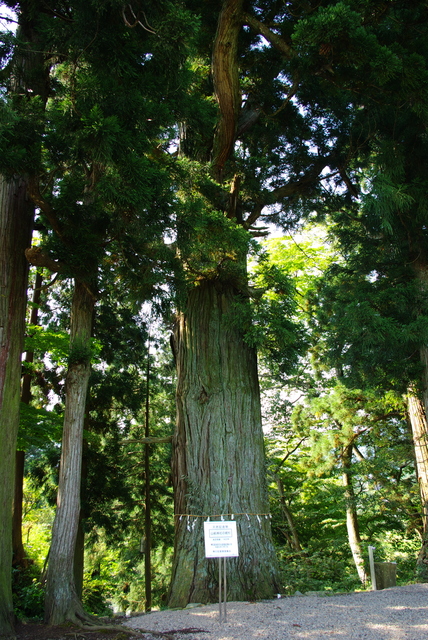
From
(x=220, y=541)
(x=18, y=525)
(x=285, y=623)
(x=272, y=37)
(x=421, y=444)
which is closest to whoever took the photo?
(x=285, y=623)

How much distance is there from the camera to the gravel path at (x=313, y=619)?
404 cm

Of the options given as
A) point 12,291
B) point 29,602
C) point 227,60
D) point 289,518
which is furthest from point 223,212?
point 289,518

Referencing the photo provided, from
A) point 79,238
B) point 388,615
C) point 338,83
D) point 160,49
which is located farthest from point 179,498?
point 338,83

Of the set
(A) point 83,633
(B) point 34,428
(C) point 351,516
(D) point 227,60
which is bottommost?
(A) point 83,633

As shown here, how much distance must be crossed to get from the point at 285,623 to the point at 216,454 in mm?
2728

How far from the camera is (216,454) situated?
23.0ft

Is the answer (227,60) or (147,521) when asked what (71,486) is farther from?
(147,521)

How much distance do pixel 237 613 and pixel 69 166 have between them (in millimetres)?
5441

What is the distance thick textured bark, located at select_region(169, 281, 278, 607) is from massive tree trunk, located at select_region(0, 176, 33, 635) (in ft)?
7.60

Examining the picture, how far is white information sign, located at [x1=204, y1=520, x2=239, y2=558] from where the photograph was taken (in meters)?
4.96

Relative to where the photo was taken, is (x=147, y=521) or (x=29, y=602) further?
(x=147, y=521)

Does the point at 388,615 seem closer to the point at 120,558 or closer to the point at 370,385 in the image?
the point at 370,385

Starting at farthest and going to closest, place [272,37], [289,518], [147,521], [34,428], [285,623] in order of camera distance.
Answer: [289,518] < [147,521] < [34,428] < [272,37] < [285,623]

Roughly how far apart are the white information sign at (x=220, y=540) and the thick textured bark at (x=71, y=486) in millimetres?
1537
